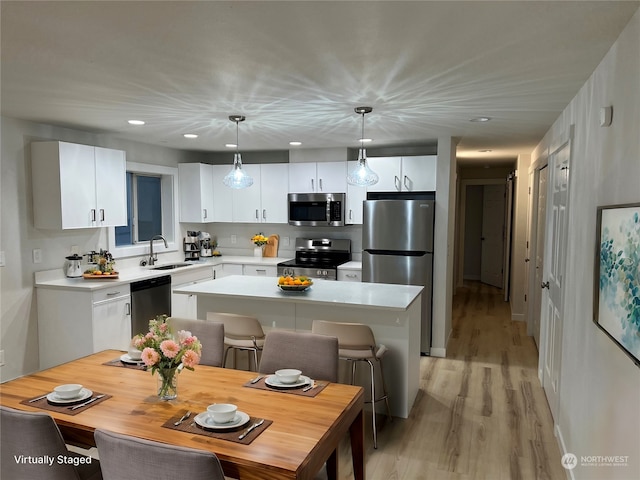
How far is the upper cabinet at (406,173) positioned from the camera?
5.15 meters

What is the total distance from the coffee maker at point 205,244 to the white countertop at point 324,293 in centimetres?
228

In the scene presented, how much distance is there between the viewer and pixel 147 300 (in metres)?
4.77

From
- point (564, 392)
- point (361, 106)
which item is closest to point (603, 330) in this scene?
point (564, 392)

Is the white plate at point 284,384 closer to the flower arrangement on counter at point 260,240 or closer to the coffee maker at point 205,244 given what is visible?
the flower arrangement on counter at point 260,240

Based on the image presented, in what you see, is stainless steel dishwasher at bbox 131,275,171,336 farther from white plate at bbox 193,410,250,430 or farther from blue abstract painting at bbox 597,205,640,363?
blue abstract painting at bbox 597,205,640,363

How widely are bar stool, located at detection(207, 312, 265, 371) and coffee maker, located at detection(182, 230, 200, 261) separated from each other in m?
2.94

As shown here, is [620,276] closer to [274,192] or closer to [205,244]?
[274,192]

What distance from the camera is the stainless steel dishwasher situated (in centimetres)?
461

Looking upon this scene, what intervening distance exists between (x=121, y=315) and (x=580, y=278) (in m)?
3.89

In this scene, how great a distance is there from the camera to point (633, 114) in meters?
1.79

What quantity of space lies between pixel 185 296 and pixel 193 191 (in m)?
1.52

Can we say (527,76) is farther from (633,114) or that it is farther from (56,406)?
(56,406)

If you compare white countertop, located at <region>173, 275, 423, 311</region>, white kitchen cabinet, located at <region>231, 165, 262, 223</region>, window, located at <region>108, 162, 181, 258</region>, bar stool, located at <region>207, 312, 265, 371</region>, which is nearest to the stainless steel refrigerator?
white countertop, located at <region>173, 275, 423, 311</region>

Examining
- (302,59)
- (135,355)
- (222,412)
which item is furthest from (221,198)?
(222,412)
